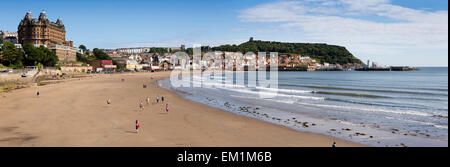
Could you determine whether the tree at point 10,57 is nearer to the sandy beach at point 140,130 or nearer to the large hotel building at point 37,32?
the large hotel building at point 37,32

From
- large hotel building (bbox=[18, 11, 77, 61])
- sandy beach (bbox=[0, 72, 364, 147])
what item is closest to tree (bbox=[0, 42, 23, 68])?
large hotel building (bbox=[18, 11, 77, 61])

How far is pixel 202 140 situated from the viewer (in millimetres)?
16547

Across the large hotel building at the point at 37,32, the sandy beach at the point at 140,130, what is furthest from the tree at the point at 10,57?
the sandy beach at the point at 140,130

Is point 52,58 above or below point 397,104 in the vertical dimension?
above

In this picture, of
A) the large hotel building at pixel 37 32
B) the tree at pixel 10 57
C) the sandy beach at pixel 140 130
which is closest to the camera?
the sandy beach at pixel 140 130

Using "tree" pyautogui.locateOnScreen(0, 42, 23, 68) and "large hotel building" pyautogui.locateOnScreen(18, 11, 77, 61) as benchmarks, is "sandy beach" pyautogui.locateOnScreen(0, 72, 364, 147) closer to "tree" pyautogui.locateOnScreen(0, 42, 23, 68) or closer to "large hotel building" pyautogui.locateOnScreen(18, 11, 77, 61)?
"tree" pyautogui.locateOnScreen(0, 42, 23, 68)

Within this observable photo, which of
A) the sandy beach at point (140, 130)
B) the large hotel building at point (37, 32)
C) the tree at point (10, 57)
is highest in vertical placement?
the large hotel building at point (37, 32)

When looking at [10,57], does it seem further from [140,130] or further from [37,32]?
[140,130]

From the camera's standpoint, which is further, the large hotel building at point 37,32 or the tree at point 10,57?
the large hotel building at point 37,32

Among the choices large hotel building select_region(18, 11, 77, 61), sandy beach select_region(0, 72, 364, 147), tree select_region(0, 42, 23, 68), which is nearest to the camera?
sandy beach select_region(0, 72, 364, 147)

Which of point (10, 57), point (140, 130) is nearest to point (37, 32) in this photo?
point (10, 57)
